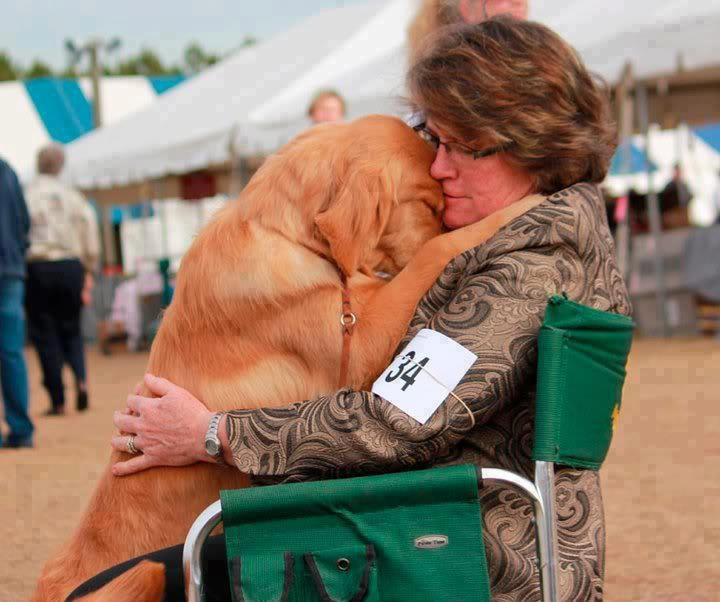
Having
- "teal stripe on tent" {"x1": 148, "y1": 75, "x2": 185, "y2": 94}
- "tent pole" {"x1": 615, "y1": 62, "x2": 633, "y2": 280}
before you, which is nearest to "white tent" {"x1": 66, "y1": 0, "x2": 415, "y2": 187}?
"tent pole" {"x1": 615, "y1": 62, "x2": 633, "y2": 280}

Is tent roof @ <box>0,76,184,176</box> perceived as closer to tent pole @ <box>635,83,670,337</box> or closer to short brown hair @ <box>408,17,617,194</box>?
tent pole @ <box>635,83,670,337</box>

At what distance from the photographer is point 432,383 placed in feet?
6.68

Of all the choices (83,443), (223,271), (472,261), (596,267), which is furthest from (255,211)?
(83,443)

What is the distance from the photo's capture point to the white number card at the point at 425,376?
203 centimetres

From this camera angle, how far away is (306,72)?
14.6 meters

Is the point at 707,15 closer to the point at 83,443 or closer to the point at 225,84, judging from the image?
the point at 83,443

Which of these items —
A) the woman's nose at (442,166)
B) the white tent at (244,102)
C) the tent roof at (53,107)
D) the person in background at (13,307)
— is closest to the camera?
the woman's nose at (442,166)

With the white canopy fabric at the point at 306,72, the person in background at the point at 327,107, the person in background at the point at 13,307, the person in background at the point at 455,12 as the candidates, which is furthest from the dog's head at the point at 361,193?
the white canopy fabric at the point at 306,72

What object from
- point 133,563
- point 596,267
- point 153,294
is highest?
point 596,267

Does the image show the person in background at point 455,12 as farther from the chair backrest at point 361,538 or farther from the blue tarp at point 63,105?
the blue tarp at point 63,105

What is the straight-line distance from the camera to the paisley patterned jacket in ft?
6.70

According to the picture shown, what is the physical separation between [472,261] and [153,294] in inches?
604

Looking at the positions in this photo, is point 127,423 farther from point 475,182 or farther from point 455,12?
point 455,12

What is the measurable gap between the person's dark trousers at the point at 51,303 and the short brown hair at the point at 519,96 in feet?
24.1
